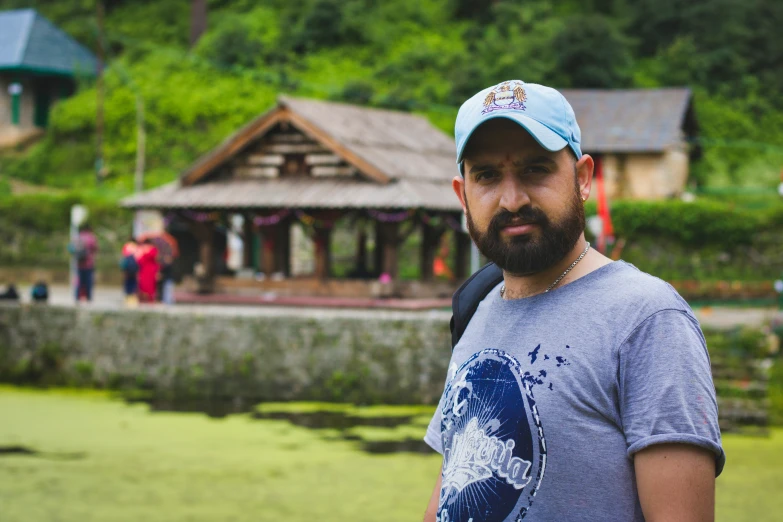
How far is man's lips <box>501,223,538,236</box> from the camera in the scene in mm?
2291

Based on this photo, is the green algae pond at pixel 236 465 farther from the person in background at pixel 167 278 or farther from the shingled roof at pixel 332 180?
the shingled roof at pixel 332 180

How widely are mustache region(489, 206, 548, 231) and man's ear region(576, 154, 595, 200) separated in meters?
0.13

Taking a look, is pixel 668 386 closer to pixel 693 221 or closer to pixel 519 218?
pixel 519 218

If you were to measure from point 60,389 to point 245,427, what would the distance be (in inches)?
153

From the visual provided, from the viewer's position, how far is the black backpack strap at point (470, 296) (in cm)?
256

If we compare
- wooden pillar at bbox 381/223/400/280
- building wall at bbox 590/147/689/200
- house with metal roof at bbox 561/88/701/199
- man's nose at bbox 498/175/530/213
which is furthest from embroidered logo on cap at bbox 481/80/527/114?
building wall at bbox 590/147/689/200

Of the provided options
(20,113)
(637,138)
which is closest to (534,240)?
(637,138)

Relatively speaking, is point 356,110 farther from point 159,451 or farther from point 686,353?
point 686,353

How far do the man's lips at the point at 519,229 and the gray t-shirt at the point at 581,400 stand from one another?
13 centimetres

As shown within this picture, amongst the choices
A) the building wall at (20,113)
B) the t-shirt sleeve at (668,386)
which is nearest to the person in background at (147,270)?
the t-shirt sleeve at (668,386)

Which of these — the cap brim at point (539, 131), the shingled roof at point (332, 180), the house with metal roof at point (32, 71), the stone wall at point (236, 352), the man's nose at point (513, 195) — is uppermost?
the house with metal roof at point (32, 71)

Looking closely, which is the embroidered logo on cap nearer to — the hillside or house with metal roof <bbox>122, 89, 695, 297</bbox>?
house with metal roof <bbox>122, 89, 695, 297</bbox>

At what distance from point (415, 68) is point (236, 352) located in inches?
892

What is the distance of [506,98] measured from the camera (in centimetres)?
223
